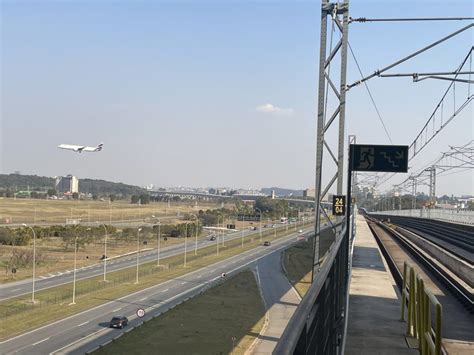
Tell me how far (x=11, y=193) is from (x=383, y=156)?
583 feet

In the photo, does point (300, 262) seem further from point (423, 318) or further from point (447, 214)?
point (423, 318)

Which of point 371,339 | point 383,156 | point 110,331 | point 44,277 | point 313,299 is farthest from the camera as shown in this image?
point 44,277

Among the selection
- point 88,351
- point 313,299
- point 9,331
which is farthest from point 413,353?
point 9,331

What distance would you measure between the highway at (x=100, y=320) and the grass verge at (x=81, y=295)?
1167 millimetres

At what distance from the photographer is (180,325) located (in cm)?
3212

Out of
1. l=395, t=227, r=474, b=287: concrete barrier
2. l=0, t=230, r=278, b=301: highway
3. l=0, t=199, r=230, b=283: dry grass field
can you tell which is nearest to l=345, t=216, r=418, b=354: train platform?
l=395, t=227, r=474, b=287: concrete barrier

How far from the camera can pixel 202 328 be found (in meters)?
31.8

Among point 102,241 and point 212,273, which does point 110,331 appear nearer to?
point 212,273

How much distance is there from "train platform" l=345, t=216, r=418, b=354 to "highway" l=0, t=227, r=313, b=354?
19.6 meters

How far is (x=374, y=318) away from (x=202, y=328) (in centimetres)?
2486

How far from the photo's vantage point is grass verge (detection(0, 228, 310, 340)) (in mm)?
34781

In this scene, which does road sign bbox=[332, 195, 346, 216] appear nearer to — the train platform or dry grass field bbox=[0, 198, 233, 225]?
the train platform

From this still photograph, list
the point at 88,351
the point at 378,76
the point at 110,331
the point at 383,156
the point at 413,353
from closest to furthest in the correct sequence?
the point at 413,353, the point at 383,156, the point at 378,76, the point at 88,351, the point at 110,331

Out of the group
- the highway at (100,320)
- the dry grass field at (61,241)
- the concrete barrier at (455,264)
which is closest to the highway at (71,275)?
the dry grass field at (61,241)
